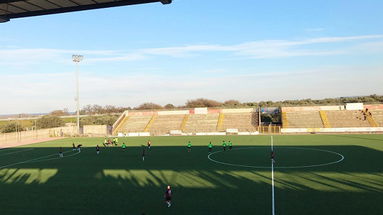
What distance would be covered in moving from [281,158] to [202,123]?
44.6 meters

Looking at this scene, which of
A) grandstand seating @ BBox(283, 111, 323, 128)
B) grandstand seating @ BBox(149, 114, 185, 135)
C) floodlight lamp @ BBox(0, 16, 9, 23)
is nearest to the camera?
floodlight lamp @ BBox(0, 16, 9, 23)

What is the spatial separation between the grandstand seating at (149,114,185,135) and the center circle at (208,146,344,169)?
35806mm

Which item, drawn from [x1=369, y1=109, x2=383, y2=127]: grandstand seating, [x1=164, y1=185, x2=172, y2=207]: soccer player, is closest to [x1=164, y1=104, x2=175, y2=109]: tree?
[x1=369, y1=109, x2=383, y2=127]: grandstand seating

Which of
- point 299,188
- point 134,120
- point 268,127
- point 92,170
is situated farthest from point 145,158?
point 134,120

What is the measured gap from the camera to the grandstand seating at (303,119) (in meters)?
68.8

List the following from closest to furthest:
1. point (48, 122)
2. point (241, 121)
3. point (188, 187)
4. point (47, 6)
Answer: point (47, 6) < point (188, 187) < point (241, 121) < point (48, 122)

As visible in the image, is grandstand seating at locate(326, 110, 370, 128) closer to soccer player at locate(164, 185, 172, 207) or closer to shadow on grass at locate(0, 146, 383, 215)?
shadow on grass at locate(0, 146, 383, 215)

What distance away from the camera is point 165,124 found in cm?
8019

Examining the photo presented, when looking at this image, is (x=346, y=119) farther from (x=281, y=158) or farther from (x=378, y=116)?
(x=281, y=158)

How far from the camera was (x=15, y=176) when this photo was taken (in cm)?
3019

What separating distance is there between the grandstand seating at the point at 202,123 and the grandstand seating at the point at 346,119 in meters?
26.9

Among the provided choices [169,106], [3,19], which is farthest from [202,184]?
[169,106]

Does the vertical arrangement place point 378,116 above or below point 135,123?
above

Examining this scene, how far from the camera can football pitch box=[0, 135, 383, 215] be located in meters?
18.6
